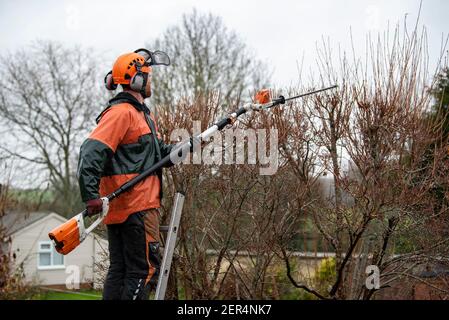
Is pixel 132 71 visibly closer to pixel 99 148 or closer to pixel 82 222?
pixel 99 148

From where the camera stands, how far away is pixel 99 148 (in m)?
→ 4.35

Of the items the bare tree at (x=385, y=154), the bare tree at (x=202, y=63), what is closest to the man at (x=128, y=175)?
the bare tree at (x=385, y=154)

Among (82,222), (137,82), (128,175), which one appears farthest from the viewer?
(137,82)

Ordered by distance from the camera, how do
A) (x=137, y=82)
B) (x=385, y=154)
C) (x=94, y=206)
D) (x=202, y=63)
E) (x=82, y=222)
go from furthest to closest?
(x=202, y=63), (x=385, y=154), (x=137, y=82), (x=82, y=222), (x=94, y=206)

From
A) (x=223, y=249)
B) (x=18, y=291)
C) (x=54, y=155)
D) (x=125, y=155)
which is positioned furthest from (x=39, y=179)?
(x=125, y=155)

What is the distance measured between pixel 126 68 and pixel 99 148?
2.38ft

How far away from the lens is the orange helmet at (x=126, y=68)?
15.4 ft

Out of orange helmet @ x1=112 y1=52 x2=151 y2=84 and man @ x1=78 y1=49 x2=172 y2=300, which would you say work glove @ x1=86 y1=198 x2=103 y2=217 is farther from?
orange helmet @ x1=112 y1=52 x2=151 y2=84

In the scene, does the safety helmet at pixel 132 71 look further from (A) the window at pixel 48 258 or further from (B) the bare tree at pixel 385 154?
(A) the window at pixel 48 258

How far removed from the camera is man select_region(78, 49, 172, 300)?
441cm

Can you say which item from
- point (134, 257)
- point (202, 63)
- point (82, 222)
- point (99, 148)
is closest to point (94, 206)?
point (82, 222)

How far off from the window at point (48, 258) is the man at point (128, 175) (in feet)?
81.9
